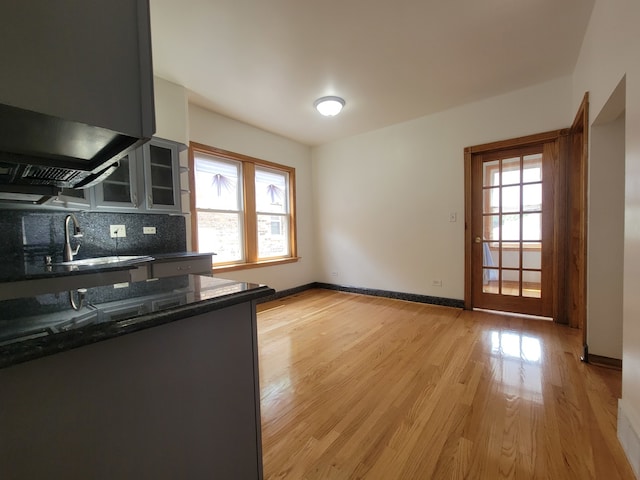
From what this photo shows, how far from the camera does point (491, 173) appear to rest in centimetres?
338

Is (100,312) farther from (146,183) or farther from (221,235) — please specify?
(221,235)

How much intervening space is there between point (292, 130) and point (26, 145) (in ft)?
12.0

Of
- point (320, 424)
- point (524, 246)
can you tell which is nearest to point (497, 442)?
point (320, 424)

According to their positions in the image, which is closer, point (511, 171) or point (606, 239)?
point (606, 239)

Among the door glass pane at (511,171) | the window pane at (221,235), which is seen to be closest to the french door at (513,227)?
the door glass pane at (511,171)

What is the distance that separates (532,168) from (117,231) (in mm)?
4438

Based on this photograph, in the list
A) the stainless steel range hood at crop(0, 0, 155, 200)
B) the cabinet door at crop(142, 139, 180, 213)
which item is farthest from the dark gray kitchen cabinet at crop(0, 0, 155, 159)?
the cabinet door at crop(142, 139, 180, 213)

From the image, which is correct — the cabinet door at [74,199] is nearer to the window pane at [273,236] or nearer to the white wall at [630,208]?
the window pane at [273,236]

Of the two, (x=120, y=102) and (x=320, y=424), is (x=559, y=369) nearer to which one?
(x=320, y=424)

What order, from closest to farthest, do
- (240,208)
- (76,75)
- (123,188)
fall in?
(76,75) → (123,188) → (240,208)

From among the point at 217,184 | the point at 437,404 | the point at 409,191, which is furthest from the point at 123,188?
the point at 409,191

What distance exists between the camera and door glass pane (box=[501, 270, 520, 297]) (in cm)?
324

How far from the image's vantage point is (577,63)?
2.57 meters

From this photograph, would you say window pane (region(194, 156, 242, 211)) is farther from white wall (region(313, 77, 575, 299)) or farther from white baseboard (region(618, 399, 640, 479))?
white baseboard (region(618, 399, 640, 479))
